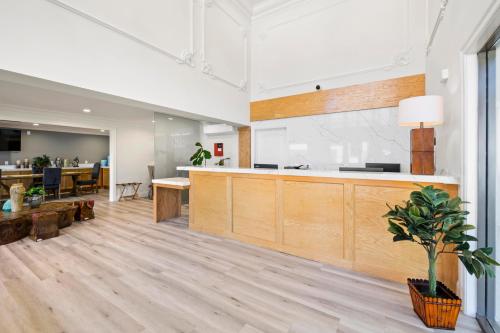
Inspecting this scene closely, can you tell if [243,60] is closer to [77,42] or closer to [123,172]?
[77,42]

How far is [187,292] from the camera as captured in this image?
1894 millimetres

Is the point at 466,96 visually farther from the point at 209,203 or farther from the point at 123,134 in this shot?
the point at 123,134

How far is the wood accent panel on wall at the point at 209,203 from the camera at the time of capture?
3236 mm

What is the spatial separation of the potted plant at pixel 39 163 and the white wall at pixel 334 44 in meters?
7.46

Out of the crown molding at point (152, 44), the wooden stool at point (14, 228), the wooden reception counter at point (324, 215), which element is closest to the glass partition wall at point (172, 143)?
the crown molding at point (152, 44)

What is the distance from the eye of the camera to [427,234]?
1.40m

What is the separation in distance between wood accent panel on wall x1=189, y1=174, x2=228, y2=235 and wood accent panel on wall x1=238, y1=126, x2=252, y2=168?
2184mm

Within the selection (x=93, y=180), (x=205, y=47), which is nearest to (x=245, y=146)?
(x=205, y=47)

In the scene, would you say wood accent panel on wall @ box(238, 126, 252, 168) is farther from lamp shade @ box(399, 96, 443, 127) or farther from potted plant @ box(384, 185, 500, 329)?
potted plant @ box(384, 185, 500, 329)

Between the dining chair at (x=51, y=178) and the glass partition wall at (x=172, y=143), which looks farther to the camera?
the dining chair at (x=51, y=178)

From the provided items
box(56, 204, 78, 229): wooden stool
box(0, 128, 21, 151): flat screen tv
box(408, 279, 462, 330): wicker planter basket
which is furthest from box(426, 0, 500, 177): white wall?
box(0, 128, 21, 151): flat screen tv

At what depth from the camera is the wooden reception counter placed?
6.57ft

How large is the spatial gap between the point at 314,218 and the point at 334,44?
3.72 metres

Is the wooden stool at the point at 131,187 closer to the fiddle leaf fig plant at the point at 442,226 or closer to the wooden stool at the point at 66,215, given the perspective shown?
the wooden stool at the point at 66,215
